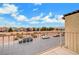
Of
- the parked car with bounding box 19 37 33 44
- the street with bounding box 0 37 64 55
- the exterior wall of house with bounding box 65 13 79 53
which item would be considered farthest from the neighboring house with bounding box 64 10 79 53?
the parked car with bounding box 19 37 33 44

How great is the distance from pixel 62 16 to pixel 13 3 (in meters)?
0.74

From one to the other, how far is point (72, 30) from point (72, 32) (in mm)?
31

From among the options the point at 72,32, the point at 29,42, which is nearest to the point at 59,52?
the point at 72,32

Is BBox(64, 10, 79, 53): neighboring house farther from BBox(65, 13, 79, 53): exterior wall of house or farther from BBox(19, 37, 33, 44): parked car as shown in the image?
BBox(19, 37, 33, 44): parked car

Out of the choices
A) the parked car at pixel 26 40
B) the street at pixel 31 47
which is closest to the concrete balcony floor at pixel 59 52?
the street at pixel 31 47

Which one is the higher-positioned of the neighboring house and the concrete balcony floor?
the neighboring house

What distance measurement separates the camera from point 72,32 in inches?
103

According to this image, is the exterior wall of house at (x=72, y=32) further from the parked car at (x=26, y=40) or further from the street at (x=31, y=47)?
the parked car at (x=26, y=40)

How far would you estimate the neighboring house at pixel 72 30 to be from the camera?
255 cm

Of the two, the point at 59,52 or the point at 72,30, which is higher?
the point at 72,30

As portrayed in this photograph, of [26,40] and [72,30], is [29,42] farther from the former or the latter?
[72,30]

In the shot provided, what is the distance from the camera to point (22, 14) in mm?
2639

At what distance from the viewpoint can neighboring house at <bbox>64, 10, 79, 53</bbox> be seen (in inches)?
101
